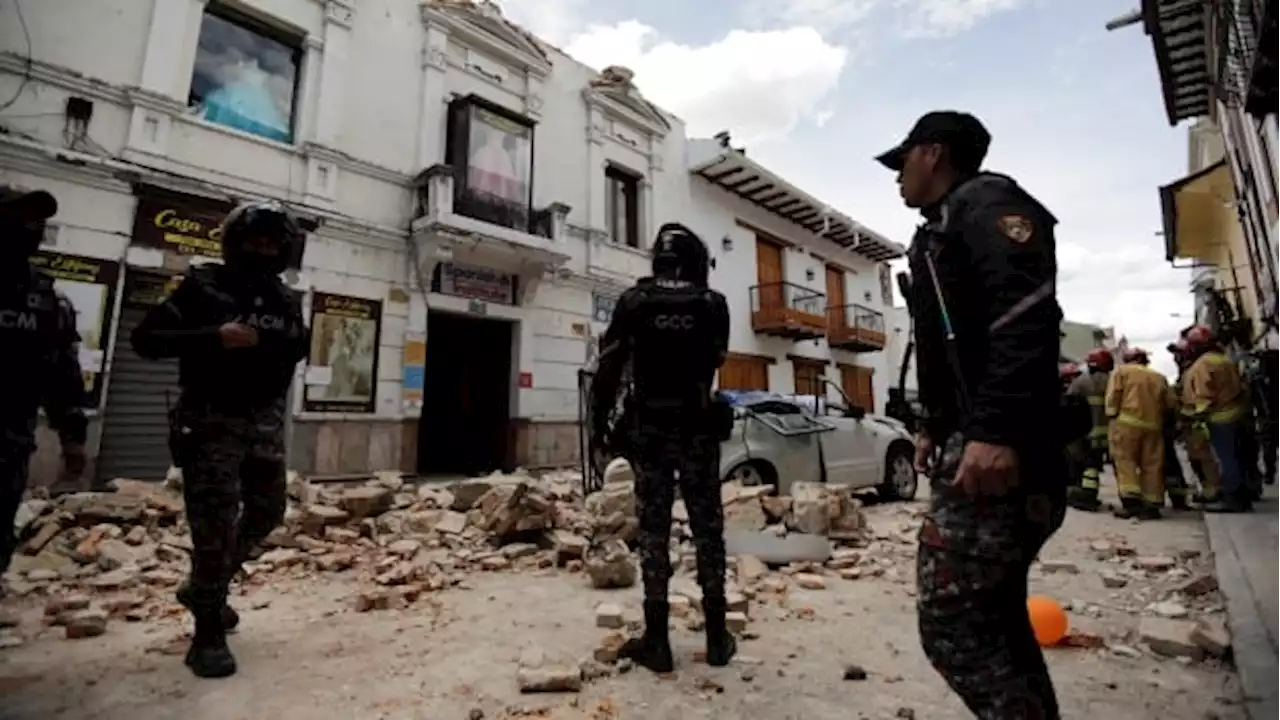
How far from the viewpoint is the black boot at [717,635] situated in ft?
8.28

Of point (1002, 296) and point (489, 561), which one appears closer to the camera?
point (1002, 296)

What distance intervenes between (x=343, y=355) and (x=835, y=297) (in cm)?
1529

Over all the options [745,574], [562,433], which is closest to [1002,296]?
[745,574]

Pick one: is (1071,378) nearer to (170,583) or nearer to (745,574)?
(745,574)

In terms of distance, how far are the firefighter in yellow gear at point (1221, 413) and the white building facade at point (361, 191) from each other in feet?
28.3

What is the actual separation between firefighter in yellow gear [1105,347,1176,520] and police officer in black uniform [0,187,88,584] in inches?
306

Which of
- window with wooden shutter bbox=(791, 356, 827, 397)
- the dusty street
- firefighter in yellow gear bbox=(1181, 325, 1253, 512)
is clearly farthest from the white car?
window with wooden shutter bbox=(791, 356, 827, 397)

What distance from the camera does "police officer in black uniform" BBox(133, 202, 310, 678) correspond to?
2.52 m

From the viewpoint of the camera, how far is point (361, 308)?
8898mm

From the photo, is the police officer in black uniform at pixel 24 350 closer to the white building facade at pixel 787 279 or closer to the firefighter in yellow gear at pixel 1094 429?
the firefighter in yellow gear at pixel 1094 429

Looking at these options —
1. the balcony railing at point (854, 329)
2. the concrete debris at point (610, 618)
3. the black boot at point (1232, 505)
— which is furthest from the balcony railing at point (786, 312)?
the concrete debris at point (610, 618)

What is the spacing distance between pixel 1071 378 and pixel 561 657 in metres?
7.83

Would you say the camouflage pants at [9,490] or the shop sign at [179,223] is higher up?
the shop sign at [179,223]

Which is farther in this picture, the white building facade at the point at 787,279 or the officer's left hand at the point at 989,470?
the white building facade at the point at 787,279
